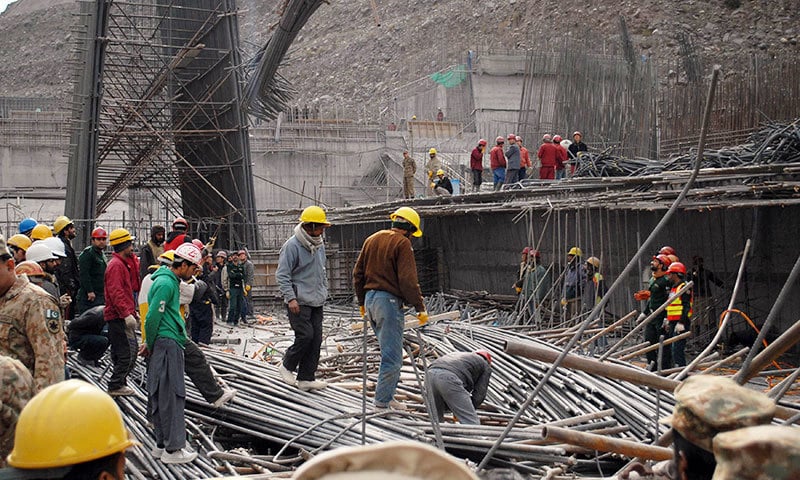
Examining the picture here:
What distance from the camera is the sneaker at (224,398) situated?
804 cm

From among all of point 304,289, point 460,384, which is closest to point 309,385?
point 304,289

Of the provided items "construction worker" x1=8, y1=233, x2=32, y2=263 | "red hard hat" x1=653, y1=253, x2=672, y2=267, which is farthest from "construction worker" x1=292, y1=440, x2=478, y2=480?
"red hard hat" x1=653, y1=253, x2=672, y2=267

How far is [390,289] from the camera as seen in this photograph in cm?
809

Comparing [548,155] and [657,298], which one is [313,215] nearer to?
[657,298]

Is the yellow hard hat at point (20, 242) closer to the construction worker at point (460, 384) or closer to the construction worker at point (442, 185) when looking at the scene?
the construction worker at point (460, 384)

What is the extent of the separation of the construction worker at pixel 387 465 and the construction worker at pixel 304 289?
22.8 ft

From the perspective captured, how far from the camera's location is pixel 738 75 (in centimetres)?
1662

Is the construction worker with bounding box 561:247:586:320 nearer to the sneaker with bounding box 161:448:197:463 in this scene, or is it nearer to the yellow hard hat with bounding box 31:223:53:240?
the yellow hard hat with bounding box 31:223:53:240

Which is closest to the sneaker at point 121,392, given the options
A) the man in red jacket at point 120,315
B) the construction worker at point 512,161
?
the man in red jacket at point 120,315

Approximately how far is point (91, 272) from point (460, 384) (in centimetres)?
435

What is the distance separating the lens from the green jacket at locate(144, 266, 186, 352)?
7082mm

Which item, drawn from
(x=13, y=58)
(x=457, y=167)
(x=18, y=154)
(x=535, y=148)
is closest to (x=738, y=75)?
(x=535, y=148)

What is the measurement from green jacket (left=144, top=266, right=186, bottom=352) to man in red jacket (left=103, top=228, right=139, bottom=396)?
1.28 m

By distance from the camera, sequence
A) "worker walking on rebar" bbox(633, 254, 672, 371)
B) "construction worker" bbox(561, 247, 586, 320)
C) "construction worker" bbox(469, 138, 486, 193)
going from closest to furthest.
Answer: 1. "worker walking on rebar" bbox(633, 254, 672, 371)
2. "construction worker" bbox(561, 247, 586, 320)
3. "construction worker" bbox(469, 138, 486, 193)
